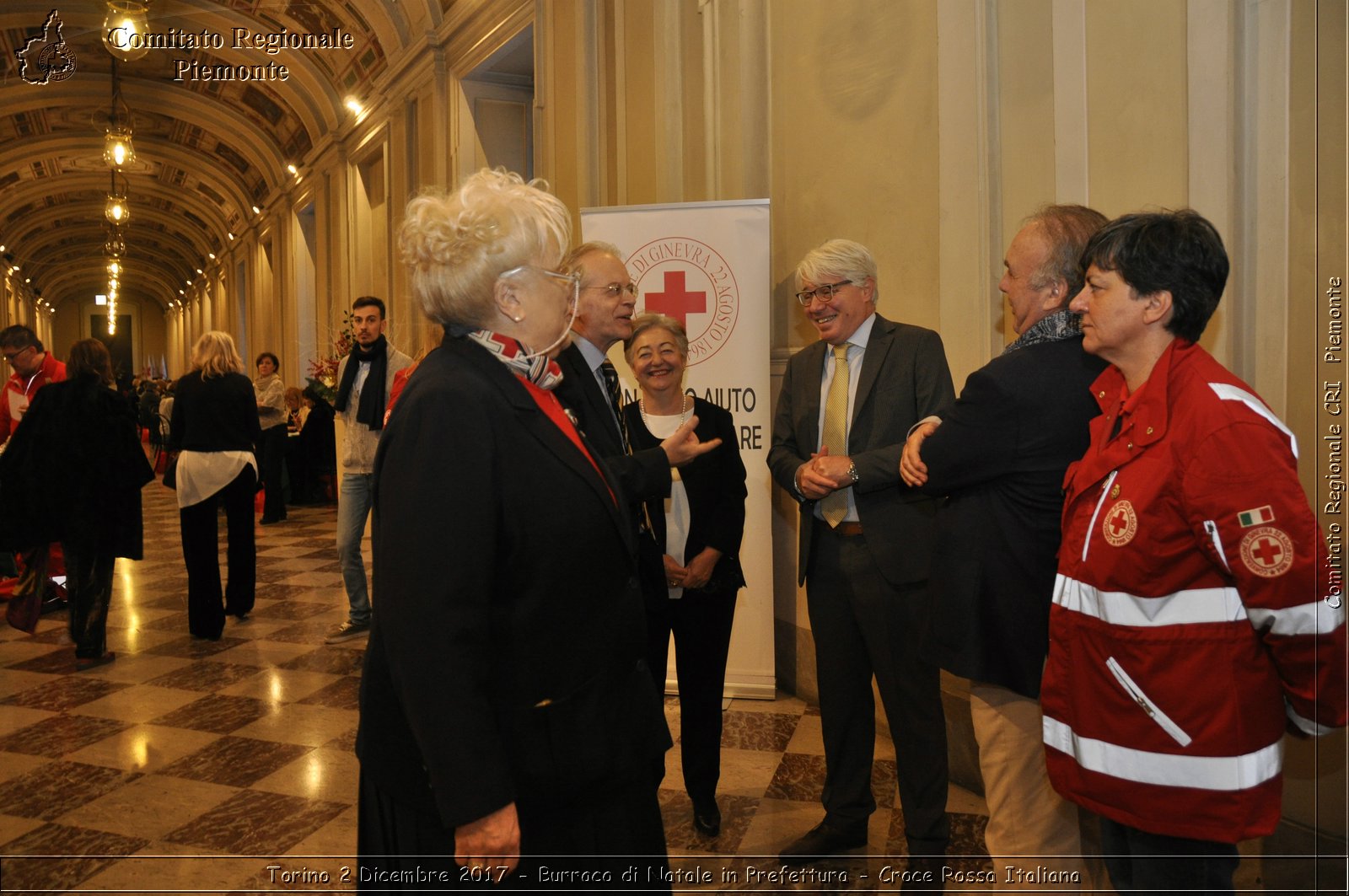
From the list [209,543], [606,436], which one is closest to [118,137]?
[209,543]

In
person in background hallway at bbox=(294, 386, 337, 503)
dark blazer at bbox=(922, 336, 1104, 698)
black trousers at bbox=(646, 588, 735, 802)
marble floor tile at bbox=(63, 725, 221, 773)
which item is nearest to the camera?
dark blazer at bbox=(922, 336, 1104, 698)

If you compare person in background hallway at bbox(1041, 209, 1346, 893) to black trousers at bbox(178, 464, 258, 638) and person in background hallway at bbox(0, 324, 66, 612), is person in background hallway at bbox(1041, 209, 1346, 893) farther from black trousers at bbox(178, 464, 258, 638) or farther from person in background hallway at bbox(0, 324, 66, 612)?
person in background hallway at bbox(0, 324, 66, 612)

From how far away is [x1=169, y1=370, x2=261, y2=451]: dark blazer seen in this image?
4.95 metres

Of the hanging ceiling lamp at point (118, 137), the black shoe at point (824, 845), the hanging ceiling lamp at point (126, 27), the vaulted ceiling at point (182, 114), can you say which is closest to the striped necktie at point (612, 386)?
the black shoe at point (824, 845)

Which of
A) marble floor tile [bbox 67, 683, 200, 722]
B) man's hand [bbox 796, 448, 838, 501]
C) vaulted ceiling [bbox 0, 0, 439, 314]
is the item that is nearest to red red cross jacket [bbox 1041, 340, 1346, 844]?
man's hand [bbox 796, 448, 838, 501]

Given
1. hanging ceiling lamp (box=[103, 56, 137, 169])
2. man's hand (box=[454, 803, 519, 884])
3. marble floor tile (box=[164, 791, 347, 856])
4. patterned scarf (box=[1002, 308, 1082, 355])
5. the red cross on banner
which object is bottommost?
marble floor tile (box=[164, 791, 347, 856])

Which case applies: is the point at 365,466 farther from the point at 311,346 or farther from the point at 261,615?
the point at 311,346

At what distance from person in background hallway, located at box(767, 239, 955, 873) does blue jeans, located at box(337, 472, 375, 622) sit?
2.87m

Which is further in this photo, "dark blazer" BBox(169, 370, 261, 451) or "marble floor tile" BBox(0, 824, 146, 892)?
"dark blazer" BBox(169, 370, 261, 451)

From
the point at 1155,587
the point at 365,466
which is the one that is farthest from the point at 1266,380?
the point at 365,466

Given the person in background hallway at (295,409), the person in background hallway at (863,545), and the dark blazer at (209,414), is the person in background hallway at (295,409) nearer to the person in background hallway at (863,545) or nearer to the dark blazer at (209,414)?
the dark blazer at (209,414)

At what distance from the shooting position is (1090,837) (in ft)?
8.30

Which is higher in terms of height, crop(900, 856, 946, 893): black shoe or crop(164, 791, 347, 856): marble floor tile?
crop(900, 856, 946, 893): black shoe

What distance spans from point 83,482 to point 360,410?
51.5 inches
